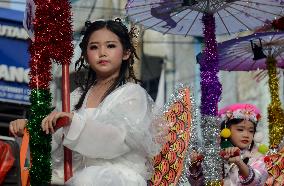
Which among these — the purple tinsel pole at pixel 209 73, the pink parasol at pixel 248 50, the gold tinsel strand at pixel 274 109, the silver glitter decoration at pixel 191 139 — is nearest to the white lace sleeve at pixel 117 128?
the silver glitter decoration at pixel 191 139

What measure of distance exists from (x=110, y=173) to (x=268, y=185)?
1983mm

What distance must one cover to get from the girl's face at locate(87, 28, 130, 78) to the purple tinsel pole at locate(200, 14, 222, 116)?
995 mm

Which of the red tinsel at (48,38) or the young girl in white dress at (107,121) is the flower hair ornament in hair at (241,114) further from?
the red tinsel at (48,38)

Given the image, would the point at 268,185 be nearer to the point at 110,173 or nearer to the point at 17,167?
the point at 110,173

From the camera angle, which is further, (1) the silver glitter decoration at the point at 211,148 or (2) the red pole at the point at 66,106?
(1) the silver glitter decoration at the point at 211,148

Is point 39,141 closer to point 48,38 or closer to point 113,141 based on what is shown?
Answer: point 113,141

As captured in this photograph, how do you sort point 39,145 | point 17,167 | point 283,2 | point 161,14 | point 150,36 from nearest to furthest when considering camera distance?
point 17,167, point 39,145, point 283,2, point 161,14, point 150,36

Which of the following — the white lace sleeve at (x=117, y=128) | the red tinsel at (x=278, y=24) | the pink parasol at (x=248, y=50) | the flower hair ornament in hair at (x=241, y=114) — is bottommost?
the flower hair ornament in hair at (x=241, y=114)

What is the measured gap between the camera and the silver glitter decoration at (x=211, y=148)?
4141 millimetres

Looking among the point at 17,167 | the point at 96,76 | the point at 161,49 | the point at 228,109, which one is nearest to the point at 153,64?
the point at 161,49

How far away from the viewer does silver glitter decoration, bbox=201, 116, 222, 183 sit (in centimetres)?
414

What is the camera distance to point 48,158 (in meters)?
3.00

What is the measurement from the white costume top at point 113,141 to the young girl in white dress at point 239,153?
900 millimetres

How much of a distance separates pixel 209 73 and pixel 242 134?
2.51 feet
